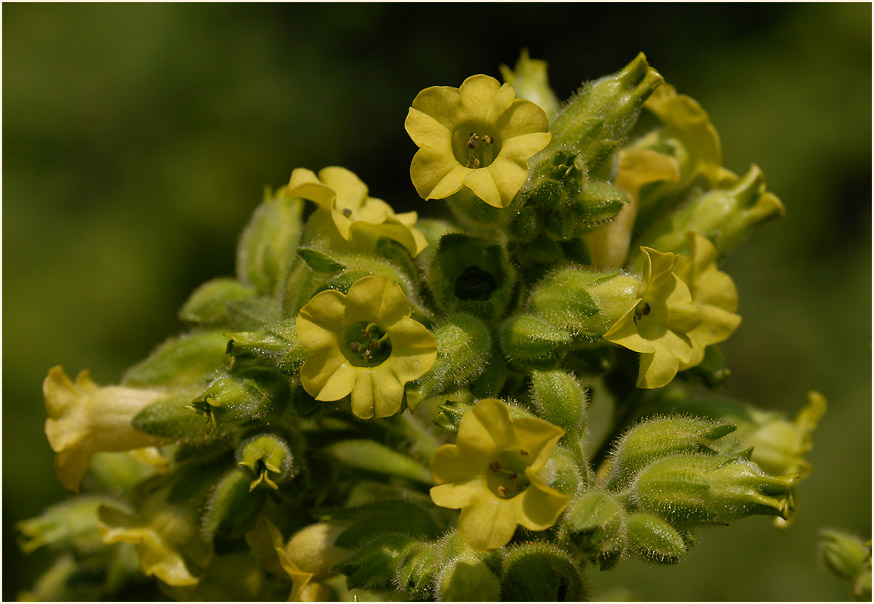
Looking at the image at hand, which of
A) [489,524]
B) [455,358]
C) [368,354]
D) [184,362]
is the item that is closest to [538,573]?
[489,524]

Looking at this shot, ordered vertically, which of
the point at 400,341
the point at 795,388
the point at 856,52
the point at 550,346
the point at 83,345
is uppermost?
the point at 400,341

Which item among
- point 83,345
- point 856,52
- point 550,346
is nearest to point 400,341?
point 550,346

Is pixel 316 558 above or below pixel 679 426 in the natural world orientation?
below

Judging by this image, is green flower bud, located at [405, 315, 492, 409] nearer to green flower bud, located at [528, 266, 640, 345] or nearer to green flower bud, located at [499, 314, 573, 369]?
green flower bud, located at [499, 314, 573, 369]

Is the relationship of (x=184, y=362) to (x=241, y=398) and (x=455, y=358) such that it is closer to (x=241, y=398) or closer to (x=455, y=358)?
(x=241, y=398)

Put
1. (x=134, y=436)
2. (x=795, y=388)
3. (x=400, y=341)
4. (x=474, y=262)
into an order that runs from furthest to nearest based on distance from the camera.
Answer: (x=795, y=388) → (x=134, y=436) → (x=474, y=262) → (x=400, y=341)

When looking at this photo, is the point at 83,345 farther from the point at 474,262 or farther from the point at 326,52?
the point at 474,262

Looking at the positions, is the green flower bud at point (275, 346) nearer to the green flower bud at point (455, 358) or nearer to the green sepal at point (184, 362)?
the green flower bud at point (455, 358)
